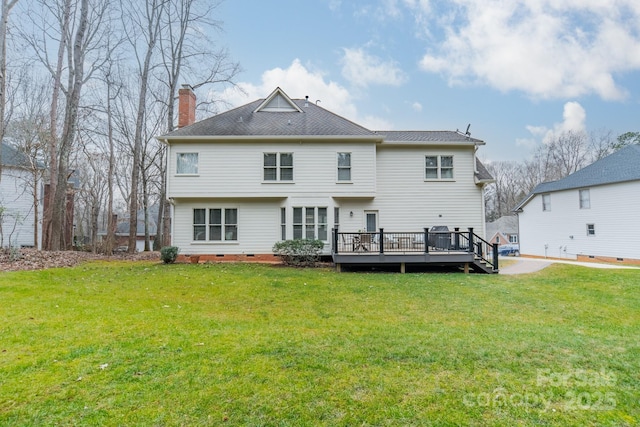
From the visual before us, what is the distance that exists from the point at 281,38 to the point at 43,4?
39.5 ft

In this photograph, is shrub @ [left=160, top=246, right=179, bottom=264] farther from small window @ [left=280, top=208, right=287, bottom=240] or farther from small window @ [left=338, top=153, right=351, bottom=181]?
small window @ [left=338, top=153, right=351, bottom=181]

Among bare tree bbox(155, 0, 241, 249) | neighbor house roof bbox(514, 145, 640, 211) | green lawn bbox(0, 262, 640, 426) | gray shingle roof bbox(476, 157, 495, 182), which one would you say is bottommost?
green lawn bbox(0, 262, 640, 426)

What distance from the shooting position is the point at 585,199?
2127 centimetres

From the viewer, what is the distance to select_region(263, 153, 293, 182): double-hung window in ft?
47.8

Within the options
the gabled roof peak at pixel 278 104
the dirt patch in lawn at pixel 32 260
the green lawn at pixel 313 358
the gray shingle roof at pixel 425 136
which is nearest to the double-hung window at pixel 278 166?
the gabled roof peak at pixel 278 104

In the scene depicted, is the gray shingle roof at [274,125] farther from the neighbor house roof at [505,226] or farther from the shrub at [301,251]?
the neighbor house roof at [505,226]

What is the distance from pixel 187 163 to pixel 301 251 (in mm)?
6705

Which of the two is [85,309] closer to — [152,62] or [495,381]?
[495,381]

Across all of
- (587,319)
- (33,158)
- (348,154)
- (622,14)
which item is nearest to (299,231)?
(348,154)

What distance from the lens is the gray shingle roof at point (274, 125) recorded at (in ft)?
47.6

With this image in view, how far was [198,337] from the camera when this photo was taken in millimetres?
4695

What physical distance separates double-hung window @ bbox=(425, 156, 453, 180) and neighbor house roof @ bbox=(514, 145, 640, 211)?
11377 mm

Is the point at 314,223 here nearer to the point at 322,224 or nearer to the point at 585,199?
the point at 322,224

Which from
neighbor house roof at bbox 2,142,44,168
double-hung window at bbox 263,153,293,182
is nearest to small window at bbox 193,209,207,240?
double-hung window at bbox 263,153,293,182
